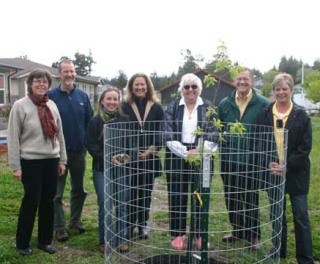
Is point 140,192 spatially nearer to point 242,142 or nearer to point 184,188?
point 184,188

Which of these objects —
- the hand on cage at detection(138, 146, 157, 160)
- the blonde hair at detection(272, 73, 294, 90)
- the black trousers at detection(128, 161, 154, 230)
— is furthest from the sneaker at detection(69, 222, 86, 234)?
the blonde hair at detection(272, 73, 294, 90)

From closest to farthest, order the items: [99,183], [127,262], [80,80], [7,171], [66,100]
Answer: [127,262]
[99,183]
[66,100]
[7,171]
[80,80]

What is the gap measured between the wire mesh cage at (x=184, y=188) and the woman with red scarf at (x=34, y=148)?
0.62 m

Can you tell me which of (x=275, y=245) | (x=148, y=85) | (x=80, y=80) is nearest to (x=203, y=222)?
(x=275, y=245)

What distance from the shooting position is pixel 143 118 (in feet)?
14.1

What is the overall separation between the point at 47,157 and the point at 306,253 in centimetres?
258

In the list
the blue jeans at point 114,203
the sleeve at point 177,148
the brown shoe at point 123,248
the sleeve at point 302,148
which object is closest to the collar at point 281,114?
the sleeve at point 302,148

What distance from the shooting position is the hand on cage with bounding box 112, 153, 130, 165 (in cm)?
357

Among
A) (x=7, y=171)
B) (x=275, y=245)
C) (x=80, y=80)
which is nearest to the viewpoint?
(x=275, y=245)

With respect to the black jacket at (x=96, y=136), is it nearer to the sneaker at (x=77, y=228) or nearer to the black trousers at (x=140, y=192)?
the black trousers at (x=140, y=192)

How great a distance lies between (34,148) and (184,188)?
150 cm

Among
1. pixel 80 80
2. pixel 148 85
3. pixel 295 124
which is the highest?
pixel 80 80

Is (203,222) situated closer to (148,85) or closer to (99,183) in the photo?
(99,183)

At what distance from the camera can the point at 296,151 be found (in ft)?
11.9
